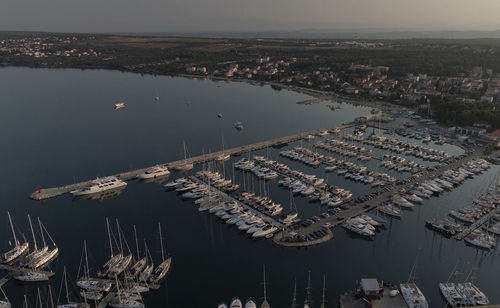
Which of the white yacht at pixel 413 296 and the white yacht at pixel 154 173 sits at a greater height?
the white yacht at pixel 154 173

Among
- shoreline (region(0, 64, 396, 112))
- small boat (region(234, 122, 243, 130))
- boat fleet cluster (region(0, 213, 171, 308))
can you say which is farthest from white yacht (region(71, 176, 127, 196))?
shoreline (region(0, 64, 396, 112))

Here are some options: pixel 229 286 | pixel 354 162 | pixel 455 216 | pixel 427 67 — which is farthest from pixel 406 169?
pixel 427 67

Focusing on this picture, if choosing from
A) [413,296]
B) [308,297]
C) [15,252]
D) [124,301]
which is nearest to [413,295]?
[413,296]

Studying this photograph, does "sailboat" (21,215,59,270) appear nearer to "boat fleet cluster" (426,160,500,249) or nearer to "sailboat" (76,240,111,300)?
"sailboat" (76,240,111,300)

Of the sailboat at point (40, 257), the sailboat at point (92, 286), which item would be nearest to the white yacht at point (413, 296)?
the sailboat at point (92, 286)

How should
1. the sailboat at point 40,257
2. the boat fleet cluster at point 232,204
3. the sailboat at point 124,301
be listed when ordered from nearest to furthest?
the sailboat at point 124,301
the sailboat at point 40,257
the boat fleet cluster at point 232,204

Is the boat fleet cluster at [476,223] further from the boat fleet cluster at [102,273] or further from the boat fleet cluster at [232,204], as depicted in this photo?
the boat fleet cluster at [102,273]
